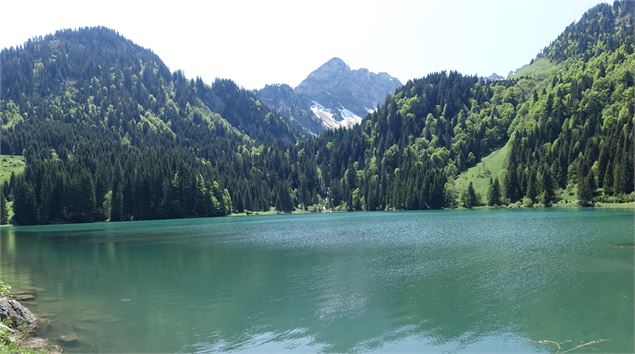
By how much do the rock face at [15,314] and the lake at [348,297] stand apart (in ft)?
4.67

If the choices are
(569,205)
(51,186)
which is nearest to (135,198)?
(51,186)

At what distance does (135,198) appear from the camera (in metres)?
184

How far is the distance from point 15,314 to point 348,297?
2258 centimetres

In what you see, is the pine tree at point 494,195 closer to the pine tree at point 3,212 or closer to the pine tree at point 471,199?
the pine tree at point 471,199

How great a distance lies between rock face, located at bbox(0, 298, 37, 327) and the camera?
3078 centimetres

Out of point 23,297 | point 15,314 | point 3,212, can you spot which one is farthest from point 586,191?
point 3,212

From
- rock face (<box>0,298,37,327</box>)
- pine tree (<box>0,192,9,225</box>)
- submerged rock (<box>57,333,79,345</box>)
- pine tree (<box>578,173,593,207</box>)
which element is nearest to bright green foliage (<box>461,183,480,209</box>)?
pine tree (<box>578,173,593,207</box>)

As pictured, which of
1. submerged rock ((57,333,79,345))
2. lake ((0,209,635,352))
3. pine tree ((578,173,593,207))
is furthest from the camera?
pine tree ((578,173,593,207))

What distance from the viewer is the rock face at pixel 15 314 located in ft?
101

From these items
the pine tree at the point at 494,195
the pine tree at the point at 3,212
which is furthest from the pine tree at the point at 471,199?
the pine tree at the point at 3,212

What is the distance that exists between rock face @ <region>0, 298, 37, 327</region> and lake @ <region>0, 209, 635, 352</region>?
4.67 ft

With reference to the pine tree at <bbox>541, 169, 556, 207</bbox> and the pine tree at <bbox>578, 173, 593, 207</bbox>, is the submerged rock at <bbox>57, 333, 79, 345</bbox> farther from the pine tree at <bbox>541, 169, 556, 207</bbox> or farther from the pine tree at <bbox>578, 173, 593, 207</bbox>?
the pine tree at <bbox>541, 169, 556, 207</bbox>

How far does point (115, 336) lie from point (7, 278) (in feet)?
99.7

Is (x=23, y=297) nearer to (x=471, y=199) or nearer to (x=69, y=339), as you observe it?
(x=69, y=339)
